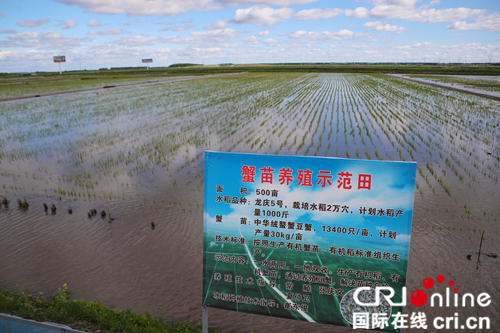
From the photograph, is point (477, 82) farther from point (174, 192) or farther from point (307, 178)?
point (307, 178)

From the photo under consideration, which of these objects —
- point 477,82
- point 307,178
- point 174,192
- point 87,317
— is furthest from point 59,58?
point 307,178

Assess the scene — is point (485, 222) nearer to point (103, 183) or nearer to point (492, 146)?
point (492, 146)

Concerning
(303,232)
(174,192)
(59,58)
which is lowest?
(174,192)

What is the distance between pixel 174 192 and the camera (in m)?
7.46

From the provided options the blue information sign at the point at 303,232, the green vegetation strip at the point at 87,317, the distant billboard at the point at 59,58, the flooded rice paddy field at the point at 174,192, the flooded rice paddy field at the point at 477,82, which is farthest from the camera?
the distant billboard at the point at 59,58

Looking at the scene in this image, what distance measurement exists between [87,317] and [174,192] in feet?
13.4

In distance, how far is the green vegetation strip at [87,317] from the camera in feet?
10.9

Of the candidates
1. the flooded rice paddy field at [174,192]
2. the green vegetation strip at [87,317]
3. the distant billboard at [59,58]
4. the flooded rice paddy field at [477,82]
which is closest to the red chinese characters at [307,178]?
the green vegetation strip at [87,317]

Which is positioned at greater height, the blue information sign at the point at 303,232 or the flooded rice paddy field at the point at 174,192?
the blue information sign at the point at 303,232

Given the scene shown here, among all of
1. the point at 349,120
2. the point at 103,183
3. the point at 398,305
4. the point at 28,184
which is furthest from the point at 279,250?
the point at 349,120

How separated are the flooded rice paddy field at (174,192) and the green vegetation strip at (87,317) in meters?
0.45

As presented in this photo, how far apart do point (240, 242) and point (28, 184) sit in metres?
7.69

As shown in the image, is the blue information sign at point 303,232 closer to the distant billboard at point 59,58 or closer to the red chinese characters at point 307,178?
the red chinese characters at point 307,178

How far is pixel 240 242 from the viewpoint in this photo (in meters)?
2.67
